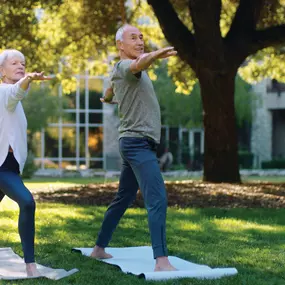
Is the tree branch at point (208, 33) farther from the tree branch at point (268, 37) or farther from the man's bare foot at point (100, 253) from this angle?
the man's bare foot at point (100, 253)

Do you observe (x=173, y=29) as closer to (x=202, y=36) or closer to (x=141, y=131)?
(x=202, y=36)

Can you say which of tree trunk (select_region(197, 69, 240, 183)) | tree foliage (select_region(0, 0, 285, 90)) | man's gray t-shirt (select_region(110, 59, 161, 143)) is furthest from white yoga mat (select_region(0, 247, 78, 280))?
tree trunk (select_region(197, 69, 240, 183))

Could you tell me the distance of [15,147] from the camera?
604cm

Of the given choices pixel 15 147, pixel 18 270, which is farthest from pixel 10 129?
pixel 18 270

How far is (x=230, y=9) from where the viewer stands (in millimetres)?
20719

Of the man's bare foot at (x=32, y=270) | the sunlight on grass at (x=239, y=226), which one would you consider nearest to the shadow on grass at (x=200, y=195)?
the sunlight on grass at (x=239, y=226)

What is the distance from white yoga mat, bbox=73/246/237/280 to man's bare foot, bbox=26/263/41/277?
755mm

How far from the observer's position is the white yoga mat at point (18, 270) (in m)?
6.02

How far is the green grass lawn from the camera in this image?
6.19 meters

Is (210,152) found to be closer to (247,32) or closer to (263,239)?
(247,32)

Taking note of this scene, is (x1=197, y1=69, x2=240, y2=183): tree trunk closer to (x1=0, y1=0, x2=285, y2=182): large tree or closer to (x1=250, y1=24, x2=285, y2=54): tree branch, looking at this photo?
(x1=0, y1=0, x2=285, y2=182): large tree

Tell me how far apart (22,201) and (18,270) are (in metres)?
0.73

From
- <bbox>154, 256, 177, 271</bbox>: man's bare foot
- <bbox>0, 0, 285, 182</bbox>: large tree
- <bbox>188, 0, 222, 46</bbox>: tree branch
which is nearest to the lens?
<bbox>154, 256, 177, 271</bbox>: man's bare foot

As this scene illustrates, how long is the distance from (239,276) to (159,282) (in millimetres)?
692
